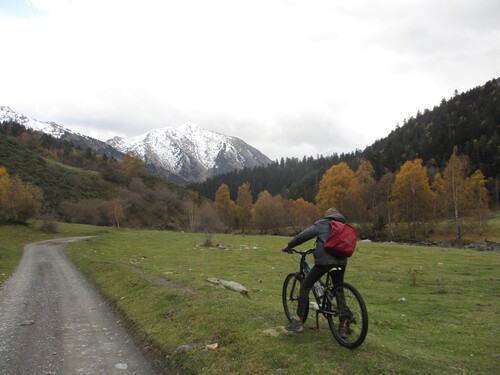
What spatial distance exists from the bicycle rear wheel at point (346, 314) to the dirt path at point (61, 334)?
15.0 ft

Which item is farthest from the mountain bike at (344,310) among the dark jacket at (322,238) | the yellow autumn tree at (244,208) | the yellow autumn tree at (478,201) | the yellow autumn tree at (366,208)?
the yellow autumn tree at (244,208)

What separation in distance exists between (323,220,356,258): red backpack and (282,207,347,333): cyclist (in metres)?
0.15

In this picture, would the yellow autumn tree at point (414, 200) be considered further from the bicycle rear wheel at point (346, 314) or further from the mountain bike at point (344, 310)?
the bicycle rear wheel at point (346, 314)

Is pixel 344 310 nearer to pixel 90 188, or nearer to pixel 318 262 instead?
pixel 318 262

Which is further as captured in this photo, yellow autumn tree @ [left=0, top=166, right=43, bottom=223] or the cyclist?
yellow autumn tree @ [left=0, top=166, right=43, bottom=223]

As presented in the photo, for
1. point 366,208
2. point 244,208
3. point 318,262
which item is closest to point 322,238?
point 318,262

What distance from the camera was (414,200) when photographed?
7269 cm

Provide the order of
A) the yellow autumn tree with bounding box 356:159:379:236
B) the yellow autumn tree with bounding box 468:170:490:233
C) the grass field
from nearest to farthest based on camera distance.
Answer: the grass field, the yellow autumn tree with bounding box 468:170:490:233, the yellow autumn tree with bounding box 356:159:379:236

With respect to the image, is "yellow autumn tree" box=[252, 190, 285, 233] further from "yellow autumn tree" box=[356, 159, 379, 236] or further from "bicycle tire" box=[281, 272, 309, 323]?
"bicycle tire" box=[281, 272, 309, 323]

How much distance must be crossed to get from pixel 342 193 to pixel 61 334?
74.3 meters

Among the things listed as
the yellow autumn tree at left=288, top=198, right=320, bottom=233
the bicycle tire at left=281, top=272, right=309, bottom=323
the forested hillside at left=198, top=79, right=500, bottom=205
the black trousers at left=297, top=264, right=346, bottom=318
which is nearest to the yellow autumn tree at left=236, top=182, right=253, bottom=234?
the yellow autumn tree at left=288, top=198, right=320, bottom=233

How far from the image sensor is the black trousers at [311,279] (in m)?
8.24

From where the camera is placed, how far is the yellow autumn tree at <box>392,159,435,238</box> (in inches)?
2869

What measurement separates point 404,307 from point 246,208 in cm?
9217
